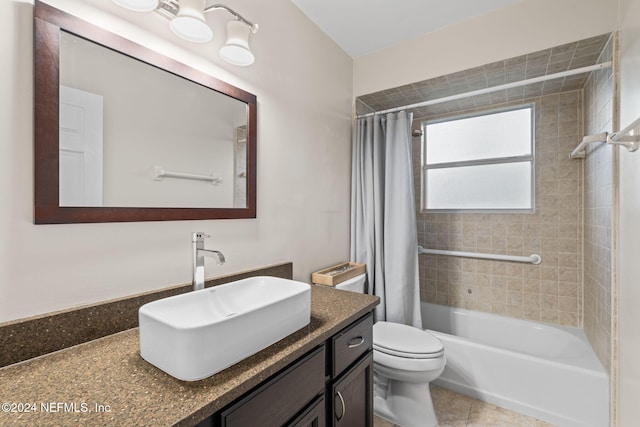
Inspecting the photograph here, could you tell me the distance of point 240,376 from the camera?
70 cm

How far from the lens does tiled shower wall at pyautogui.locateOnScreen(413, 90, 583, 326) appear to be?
87.4 inches

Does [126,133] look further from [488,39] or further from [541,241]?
[541,241]

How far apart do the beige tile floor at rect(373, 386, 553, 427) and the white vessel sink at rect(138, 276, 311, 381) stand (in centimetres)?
129

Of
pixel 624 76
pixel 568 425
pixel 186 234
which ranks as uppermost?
pixel 624 76

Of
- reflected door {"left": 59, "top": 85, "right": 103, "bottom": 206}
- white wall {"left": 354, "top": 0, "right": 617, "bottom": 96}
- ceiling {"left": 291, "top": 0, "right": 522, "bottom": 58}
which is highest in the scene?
ceiling {"left": 291, "top": 0, "right": 522, "bottom": 58}

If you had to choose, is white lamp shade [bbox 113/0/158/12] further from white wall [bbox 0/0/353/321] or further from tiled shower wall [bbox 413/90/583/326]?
tiled shower wall [bbox 413/90/583/326]

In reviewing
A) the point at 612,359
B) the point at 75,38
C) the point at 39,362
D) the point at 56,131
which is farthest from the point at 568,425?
the point at 75,38

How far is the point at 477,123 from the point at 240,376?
2766 millimetres

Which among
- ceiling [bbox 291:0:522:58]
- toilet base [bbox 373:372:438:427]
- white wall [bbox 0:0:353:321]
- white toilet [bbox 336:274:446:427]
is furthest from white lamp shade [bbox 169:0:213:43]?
toilet base [bbox 373:372:438:427]

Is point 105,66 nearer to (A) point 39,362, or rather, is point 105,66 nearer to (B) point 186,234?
(B) point 186,234

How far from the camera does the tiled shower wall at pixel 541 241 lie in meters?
2.22

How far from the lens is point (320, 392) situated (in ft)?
3.17

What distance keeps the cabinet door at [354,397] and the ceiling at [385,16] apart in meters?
1.93

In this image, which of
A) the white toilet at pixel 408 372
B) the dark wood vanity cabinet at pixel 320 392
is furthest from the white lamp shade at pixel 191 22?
the white toilet at pixel 408 372
